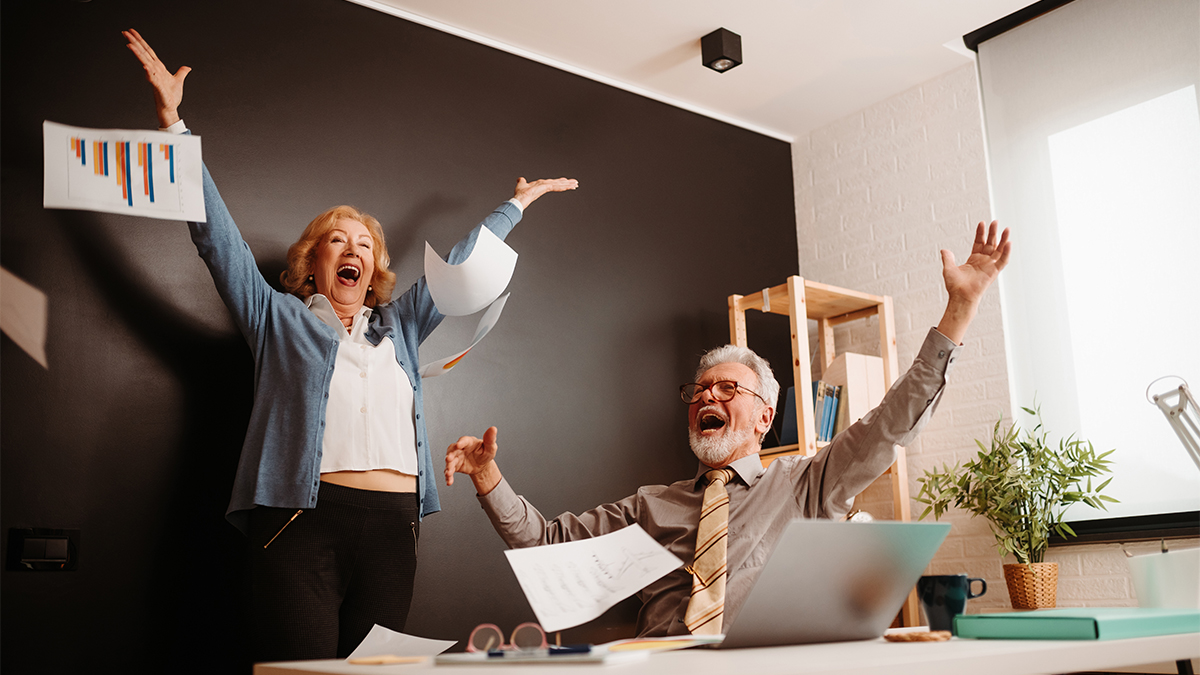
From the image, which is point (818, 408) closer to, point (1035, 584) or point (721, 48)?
point (1035, 584)

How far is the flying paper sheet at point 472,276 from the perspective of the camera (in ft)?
7.88

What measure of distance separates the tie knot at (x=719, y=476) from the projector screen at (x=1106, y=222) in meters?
1.70

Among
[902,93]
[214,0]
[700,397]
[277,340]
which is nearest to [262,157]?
[214,0]

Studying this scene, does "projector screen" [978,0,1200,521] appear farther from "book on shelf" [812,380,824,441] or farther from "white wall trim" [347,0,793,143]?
"white wall trim" [347,0,793,143]

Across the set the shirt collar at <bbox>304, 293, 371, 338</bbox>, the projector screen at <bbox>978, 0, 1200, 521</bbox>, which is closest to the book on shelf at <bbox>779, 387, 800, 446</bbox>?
the projector screen at <bbox>978, 0, 1200, 521</bbox>

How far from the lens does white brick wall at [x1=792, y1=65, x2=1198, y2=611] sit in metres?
3.19

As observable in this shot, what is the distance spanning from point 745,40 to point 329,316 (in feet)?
6.51

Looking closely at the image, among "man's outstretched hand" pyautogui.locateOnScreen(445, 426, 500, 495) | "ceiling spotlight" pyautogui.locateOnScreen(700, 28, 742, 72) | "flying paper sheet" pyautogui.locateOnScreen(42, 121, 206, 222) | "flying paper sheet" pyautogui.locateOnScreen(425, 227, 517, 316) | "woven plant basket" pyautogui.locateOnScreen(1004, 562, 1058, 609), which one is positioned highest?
"ceiling spotlight" pyautogui.locateOnScreen(700, 28, 742, 72)

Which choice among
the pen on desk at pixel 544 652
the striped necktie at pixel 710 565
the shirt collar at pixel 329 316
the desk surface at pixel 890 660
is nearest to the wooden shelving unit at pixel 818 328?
the striped necktie at pixel 710 565

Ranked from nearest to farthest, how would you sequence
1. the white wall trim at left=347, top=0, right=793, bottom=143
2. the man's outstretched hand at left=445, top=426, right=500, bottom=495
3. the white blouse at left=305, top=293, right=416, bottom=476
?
1. the man's outstretched hand at left=445, top=426, right=500, bottom=495
2. the white blouse at left=305, top=293, right=416, bottom=476
3. the white wall trim at left=347, top=0, right=793, bottom=143

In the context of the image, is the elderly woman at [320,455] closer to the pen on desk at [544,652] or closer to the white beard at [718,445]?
the white beard at [718,445]

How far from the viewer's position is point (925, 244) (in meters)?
3.60

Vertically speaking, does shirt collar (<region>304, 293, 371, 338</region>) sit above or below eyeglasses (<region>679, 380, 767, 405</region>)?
above

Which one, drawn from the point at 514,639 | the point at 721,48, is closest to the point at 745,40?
the point at 721,48
